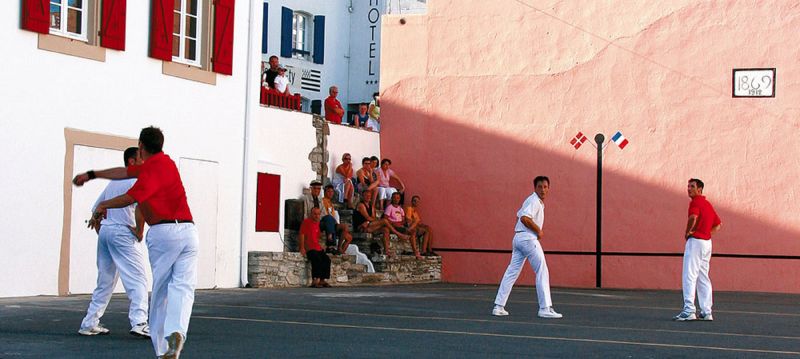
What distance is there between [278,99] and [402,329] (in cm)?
1306

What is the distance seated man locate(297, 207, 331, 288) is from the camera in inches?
995

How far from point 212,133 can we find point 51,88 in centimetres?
420

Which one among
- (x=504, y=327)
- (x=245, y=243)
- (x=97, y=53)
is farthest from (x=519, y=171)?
(x=504, y=327)

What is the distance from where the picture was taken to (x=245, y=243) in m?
24.3

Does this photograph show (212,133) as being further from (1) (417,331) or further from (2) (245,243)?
(1) (417,331)

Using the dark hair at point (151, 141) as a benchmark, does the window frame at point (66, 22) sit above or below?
above

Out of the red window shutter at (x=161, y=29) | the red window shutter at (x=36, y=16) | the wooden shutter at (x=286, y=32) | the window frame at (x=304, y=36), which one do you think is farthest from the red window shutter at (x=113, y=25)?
the window frame at (x=304, y=36)

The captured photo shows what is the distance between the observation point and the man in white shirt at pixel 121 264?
1304 cm

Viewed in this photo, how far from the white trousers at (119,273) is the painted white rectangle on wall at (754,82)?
18591mm

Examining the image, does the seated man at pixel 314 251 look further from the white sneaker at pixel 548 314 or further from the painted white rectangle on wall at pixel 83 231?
the white sneaker at pixel 548 314

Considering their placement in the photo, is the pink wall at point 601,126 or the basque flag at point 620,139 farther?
the basque flag at point 620,139

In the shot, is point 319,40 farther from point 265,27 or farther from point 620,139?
point 620,139

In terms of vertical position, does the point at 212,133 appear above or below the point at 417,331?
above

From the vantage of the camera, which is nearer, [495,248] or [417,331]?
[417,331]
